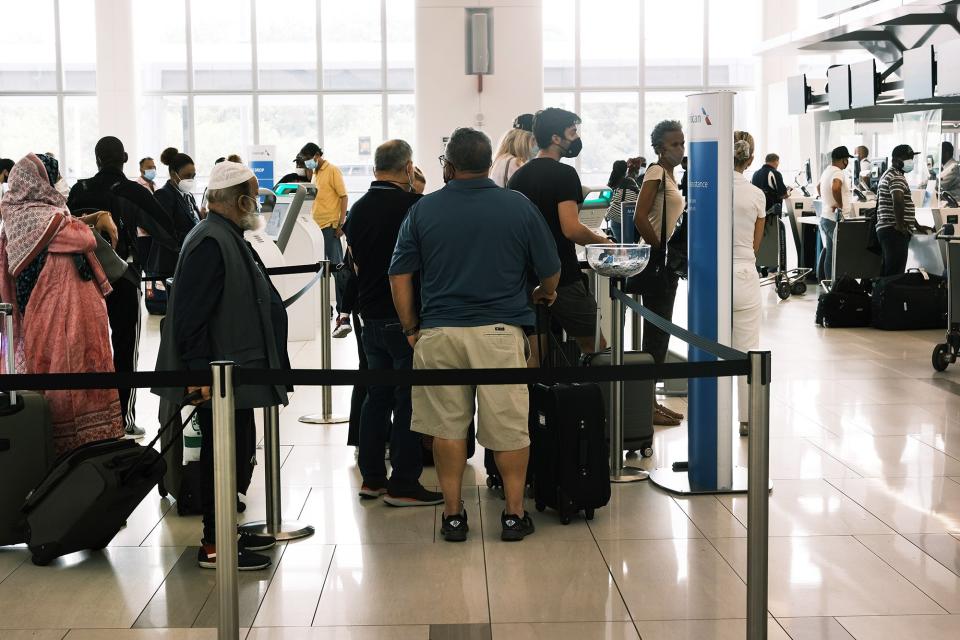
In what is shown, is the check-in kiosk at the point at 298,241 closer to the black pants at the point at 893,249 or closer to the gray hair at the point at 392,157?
the gray hair at the point at 392,157

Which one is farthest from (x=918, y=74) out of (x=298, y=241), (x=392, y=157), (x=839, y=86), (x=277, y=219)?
(x=392, y=157)

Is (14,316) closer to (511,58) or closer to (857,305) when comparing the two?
(857,305)

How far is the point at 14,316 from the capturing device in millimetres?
4863

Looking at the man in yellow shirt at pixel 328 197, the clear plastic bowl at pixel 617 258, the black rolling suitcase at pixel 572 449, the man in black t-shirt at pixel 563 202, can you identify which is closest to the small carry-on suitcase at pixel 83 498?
the black rolling suitcase at pixel 572 449

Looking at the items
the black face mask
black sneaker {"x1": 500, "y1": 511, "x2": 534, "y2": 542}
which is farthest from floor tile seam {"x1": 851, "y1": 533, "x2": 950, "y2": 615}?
the black face mask

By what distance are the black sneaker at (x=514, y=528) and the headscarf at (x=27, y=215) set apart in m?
2.22

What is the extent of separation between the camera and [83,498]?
162 inches

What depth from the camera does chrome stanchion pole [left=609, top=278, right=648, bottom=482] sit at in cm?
530

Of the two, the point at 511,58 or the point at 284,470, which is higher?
the point at 511,58

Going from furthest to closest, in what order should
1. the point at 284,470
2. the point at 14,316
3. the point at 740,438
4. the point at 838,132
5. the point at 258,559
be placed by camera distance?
the point at 838,132, the point at 740,438, the point at 284,470, the point at 14,316, the point at 258,559

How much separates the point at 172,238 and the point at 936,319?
682 centimetres

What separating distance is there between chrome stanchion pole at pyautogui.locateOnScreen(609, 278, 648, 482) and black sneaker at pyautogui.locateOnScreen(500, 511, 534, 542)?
0.93m

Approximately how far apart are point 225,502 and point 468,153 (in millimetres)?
1699

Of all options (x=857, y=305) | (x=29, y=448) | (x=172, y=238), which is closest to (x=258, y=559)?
(x=29, y=448)
